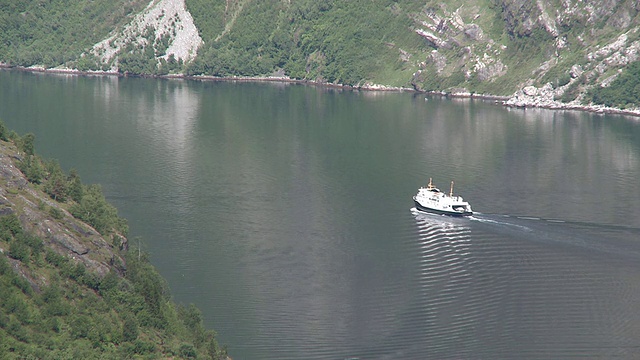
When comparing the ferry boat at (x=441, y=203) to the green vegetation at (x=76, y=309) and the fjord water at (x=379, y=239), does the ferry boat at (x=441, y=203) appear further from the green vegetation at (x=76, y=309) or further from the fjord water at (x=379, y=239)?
the green vegetation at (x=76, y=309)

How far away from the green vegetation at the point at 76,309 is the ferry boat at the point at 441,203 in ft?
180

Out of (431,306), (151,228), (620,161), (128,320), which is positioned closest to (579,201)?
(620,161)

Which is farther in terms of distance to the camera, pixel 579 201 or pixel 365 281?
pixel 579 201

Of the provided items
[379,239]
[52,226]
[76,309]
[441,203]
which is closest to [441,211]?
[441,203]

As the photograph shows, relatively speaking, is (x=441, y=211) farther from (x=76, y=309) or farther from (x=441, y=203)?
(x=76, y=309)

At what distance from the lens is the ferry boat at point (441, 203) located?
409ft

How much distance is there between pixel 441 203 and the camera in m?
126

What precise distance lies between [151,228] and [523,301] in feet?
146

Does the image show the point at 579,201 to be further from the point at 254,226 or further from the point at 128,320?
the point at 128,320

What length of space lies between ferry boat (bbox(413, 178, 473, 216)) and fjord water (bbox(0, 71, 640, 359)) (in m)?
2.16

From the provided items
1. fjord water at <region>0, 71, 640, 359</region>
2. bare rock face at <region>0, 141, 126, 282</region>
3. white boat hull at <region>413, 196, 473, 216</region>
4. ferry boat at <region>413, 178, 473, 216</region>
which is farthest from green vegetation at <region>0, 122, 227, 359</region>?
ferry boat at <region>413, 178, 473, 216</region>

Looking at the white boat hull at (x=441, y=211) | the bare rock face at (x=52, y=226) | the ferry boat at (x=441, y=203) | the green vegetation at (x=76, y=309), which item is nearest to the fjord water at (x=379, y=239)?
the white boat hull at (x=441, y=211)

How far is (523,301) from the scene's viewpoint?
9194 centimetres

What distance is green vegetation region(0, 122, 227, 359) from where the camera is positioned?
59406 mm
